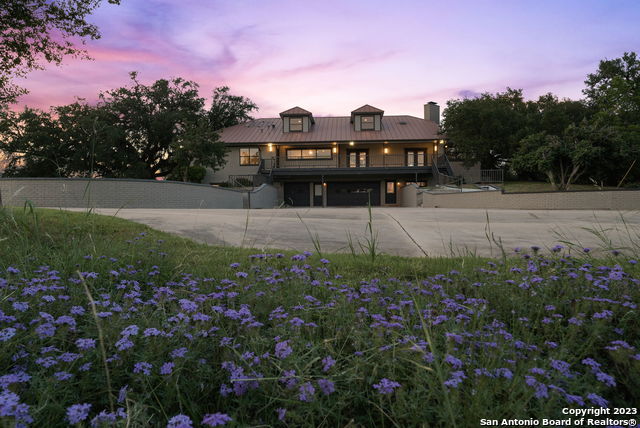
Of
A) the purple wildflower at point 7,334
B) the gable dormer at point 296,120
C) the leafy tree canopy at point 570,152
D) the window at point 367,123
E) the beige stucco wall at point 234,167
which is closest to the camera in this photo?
the purple wildflower at point 7,334

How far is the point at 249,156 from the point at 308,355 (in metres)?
34.5

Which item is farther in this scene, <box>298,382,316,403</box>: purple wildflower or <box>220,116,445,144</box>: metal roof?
<box>220,116,445,144</box>: metal roof

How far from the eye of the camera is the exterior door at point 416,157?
3509cm

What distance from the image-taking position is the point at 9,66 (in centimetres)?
1040

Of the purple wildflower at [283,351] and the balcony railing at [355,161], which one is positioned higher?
the balcony railing at [355,161]

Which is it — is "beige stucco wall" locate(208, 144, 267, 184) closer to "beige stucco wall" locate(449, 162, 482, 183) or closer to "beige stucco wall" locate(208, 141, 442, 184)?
"beige stucco wall" locate(208, 141, 442, 184)

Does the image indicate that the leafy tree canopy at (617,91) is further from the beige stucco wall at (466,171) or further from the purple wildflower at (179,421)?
the purple wildflower at (179,421)

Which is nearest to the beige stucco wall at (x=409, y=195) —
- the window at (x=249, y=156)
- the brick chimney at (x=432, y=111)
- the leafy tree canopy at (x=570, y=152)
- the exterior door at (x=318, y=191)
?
the leafy tree canopy at (x=570, y=152)

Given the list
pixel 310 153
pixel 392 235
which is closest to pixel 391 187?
pixel 310 153

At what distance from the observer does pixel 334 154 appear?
116ft

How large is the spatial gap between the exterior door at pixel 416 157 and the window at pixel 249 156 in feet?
46.1

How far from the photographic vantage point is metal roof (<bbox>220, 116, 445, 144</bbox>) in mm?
34266

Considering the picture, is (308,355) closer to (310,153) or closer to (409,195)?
(409,195)

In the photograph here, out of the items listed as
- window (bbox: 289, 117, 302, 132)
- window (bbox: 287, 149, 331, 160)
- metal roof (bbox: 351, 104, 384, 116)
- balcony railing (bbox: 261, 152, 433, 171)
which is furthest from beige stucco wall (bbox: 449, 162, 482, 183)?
window (bbox: 289, 117, 302, 132)
